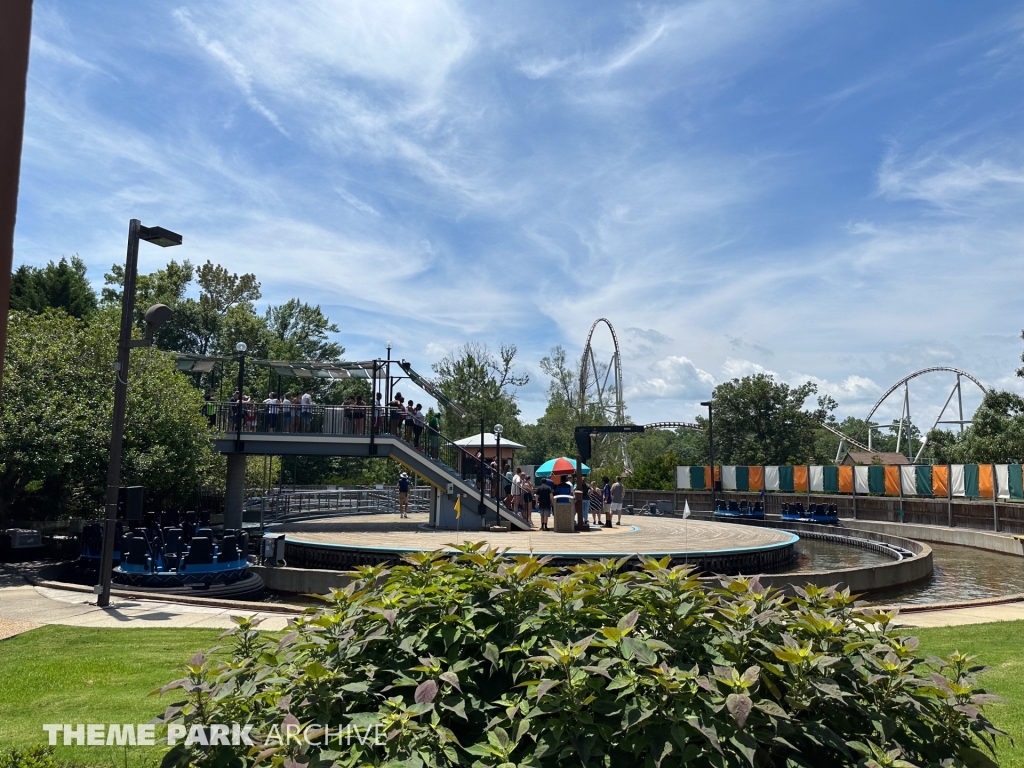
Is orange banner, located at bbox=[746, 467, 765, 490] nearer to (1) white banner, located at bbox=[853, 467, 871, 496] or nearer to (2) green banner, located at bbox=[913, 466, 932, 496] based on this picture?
(1) white banner, located at bbox=[853, 467, 871, 496]

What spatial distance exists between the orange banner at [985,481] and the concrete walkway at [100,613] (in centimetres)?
3258

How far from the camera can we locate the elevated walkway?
2538cm

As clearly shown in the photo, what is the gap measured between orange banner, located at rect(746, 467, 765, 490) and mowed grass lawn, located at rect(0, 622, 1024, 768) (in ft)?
117

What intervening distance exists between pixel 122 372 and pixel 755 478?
1621 inches

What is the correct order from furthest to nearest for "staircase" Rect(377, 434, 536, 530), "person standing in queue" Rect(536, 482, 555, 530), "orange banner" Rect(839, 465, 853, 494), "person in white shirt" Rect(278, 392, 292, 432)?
"orange banner" Rect(839, 465, 853, 494), "person in white shirt" Rect(278, 392, 292, 432), "person standing in queue" Rect(536, 482, 555, 530), "staircase" Rect(377, 434, 536, 530)

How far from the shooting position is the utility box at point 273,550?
58.5ft

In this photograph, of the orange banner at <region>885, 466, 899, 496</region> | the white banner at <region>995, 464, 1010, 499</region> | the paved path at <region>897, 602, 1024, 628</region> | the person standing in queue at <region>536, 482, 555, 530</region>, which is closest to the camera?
the paved path at <region>897, 602, 1024, 628</region>

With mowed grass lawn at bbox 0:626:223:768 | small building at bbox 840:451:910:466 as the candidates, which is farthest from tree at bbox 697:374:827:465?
mowed grass lawn at bbox 0:626:223:768

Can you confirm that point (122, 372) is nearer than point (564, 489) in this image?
Yes

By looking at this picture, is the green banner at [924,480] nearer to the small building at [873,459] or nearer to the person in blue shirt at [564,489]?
the person in blue shirt at [564,489]

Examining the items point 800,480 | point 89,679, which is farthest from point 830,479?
point 89,679

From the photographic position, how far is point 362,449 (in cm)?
2569

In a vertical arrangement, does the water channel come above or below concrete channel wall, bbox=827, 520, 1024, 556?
below

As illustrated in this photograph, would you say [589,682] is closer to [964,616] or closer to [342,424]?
[964,616]
